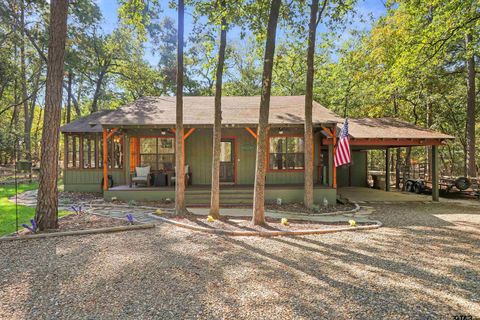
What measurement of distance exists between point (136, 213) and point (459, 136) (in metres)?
24.7

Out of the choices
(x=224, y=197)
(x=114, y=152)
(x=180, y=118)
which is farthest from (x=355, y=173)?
(x=114, y=152)

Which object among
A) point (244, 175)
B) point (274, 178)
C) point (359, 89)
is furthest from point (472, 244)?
point (359, 89)

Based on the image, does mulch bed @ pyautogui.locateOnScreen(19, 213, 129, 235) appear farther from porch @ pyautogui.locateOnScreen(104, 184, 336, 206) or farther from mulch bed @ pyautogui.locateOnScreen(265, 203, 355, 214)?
mulch bed @ pyautogui.locateOnScreen(265, 203, 355, 214)

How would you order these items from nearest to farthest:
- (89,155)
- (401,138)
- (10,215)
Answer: (10,215), (401,138), (89,155)

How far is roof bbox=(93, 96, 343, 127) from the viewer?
Result: 937 cm

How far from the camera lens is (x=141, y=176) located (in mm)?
10617

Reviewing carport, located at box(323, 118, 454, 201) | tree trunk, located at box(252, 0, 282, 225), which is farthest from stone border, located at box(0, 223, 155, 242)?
carport, located at box(323, 118, 454, 201)

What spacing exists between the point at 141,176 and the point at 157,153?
4.09ft

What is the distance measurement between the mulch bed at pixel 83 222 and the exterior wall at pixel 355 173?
12.7 meters

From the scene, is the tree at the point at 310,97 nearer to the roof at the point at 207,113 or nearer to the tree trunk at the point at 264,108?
the roof at the point at 207,113

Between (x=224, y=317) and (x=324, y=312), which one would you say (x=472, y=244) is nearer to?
(x=324, y=312)

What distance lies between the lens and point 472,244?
17.0 feet

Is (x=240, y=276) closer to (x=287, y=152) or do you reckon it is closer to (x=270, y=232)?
(x=270, y=232)

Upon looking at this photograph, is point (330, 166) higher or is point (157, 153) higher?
point (157, 153)
